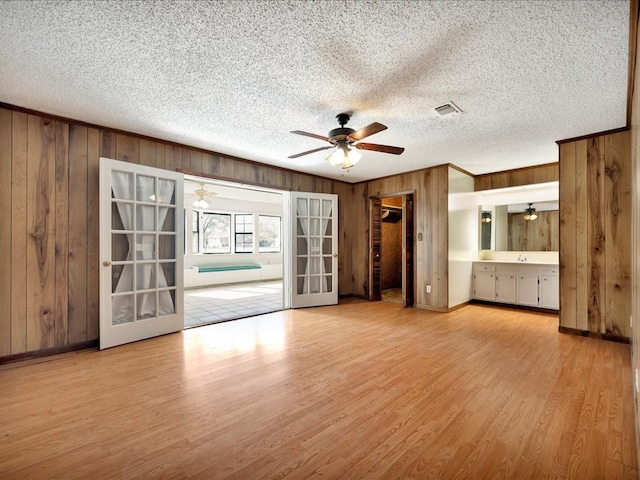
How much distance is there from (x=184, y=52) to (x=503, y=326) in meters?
4.74

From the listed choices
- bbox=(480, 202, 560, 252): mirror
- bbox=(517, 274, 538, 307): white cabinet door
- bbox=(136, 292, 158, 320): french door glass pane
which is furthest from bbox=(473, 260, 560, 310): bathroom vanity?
bbox=(136, 292, 158, 320): french door glass pane

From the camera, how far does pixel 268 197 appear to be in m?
8.65

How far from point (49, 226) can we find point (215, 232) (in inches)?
208

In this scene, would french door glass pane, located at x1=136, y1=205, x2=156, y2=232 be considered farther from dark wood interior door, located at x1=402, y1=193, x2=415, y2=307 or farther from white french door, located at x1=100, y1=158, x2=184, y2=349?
dark wood interior door, located at x1=402, y1=193, x2=415, y2=307

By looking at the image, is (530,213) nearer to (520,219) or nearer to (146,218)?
(520,219)

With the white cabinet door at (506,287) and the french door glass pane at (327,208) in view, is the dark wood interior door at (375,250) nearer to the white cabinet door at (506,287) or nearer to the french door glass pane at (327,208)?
the french door glass pane at (327,208)

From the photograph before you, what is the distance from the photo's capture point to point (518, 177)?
5.09 m

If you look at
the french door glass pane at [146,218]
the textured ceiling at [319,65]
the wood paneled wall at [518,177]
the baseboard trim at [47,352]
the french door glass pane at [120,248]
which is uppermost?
the textured ceiling at [319,65]

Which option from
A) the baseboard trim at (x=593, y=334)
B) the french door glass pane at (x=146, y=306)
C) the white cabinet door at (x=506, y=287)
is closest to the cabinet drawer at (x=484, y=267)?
the white cabinet door at (x=506, y=287)

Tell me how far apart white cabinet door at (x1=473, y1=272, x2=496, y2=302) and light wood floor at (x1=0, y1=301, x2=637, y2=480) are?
1853 millimetres

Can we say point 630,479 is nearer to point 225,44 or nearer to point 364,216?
point 225,44

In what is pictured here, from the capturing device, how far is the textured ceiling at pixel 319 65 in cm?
167

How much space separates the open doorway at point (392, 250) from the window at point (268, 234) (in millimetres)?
3623

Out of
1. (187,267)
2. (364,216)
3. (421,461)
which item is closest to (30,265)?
(421,461)
